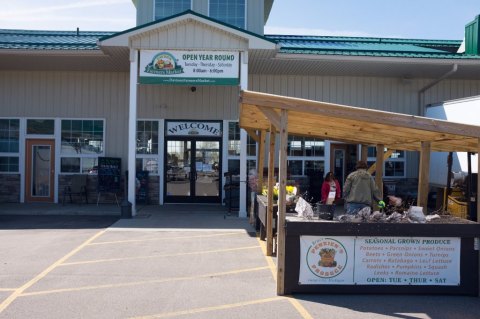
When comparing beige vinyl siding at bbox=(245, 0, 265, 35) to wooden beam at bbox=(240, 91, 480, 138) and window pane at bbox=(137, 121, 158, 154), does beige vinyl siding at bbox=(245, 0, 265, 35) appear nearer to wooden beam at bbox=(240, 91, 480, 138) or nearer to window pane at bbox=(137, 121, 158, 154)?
window pane at bbox=(137, 121, 158, 154)

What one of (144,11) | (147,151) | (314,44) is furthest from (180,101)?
(314,44)

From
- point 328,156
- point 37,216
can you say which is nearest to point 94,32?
point 37,216

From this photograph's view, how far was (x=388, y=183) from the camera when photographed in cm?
1661

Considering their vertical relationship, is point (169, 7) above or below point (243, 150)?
above

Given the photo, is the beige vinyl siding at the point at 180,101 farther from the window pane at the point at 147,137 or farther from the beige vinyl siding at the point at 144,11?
the beige vinyl siding at the point at 144,11

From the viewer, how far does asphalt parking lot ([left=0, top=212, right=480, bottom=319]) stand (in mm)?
5754

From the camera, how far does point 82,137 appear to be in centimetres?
1655

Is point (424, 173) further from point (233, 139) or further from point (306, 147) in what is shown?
point (233, 139)

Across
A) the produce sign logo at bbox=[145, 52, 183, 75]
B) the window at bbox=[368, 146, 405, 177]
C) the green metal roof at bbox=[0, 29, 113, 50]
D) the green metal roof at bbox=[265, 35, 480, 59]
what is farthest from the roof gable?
the window at bbox=[368, 146, 405, 177]

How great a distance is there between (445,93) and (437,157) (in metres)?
Answer: 3.10

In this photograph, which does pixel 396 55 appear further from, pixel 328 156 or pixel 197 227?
pixel 197 227

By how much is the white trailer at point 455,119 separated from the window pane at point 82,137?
11.2 m

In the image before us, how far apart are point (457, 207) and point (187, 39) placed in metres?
8.44

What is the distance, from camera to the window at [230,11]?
698 inches
